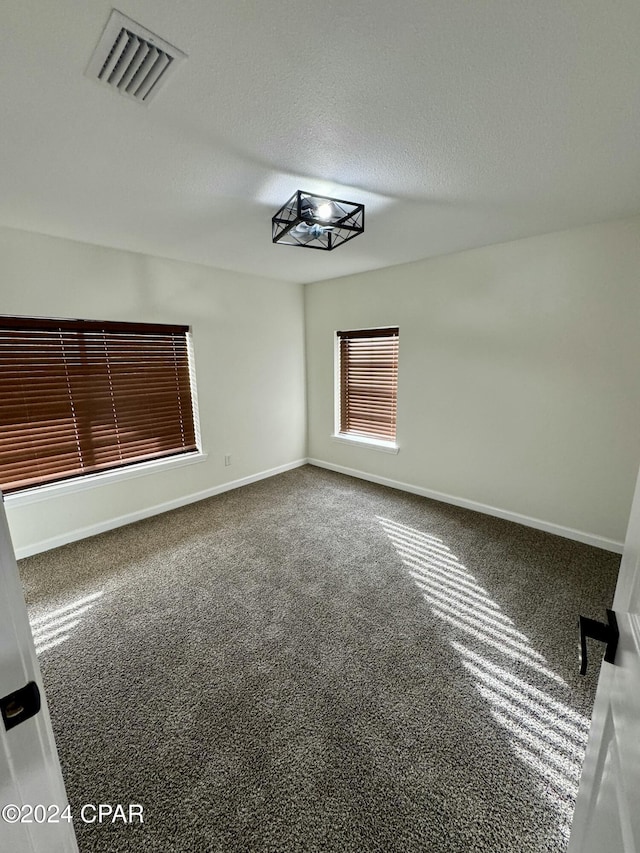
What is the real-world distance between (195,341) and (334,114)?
2.35 meters

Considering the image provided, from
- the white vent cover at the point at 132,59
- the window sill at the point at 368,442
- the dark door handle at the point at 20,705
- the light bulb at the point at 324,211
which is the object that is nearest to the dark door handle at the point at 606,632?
the dark door handle at the point at 20,705

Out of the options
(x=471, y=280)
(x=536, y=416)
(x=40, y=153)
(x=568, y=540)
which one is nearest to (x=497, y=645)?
(x=568, y=540)

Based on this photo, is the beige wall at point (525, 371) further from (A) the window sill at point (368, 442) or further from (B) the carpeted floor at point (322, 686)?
(B) the carpeted floor at point (322, 686)

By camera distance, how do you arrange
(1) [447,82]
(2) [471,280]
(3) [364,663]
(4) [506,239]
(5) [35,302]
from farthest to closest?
(2) [471,280]
(4) [506,239]
(5) [35,302]
(3) [364,663]
(1) [447,82]

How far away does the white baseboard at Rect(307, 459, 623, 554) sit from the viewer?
250 centimetres

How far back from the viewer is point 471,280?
2846mm

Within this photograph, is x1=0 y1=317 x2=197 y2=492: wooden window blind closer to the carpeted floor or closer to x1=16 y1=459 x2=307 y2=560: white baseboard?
x1=16 y1=459 x2=307 y2=560: white baseboard

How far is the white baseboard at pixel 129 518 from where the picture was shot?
8.33ft

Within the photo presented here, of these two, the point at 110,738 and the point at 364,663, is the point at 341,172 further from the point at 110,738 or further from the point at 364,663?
the point at 110,738

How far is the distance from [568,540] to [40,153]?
393 cm

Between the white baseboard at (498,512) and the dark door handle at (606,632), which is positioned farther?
the white baseboard at (498,512)

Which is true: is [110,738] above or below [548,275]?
below

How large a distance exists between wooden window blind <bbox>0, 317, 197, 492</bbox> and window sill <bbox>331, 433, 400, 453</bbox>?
176cm

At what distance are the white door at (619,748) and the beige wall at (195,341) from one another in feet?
10.5
